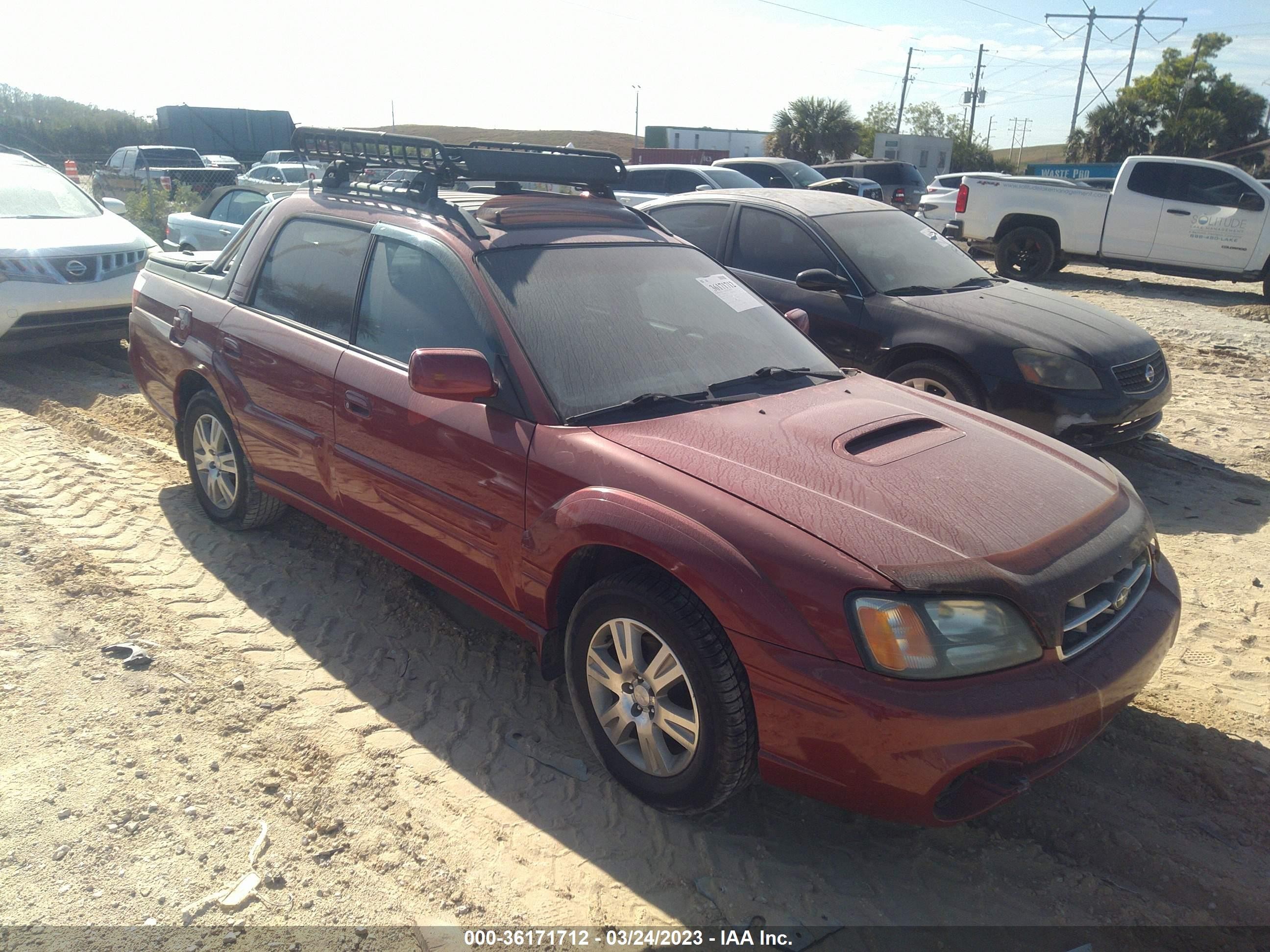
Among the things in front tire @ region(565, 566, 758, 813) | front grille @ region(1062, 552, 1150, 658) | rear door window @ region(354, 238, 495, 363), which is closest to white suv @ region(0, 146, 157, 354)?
rear door window @ region(354, 238, 495, 363)

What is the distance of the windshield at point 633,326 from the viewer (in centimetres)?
312

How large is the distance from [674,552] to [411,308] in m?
1.66

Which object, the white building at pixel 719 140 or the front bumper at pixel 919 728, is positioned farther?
the white building at pixel 719 140

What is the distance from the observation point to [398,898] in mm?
2479

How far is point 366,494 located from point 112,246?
5.99 m

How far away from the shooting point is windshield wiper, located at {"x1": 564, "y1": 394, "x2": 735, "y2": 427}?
296 centimetres

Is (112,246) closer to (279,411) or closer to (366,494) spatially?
(279,411)

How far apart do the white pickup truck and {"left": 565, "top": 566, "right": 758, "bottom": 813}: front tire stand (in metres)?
13.0

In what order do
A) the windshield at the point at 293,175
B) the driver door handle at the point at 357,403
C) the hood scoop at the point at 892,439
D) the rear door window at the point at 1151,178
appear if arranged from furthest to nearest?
the windshield at the point at 293,175, the rear door window at the point at 1151,178, the driver door handle at the point at 357,403, the hood scoop at the point at 892,439

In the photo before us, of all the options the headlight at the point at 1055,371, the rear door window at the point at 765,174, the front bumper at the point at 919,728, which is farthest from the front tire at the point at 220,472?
the rear door window at the point at 765,174

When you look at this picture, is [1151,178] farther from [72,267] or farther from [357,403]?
[72,267]

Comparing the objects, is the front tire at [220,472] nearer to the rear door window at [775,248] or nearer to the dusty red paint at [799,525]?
the dusty red paint at [799,525]

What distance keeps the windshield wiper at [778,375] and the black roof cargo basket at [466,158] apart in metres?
1.43

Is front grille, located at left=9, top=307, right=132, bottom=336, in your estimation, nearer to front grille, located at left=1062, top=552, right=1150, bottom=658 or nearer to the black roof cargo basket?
the black roof cargo basket
